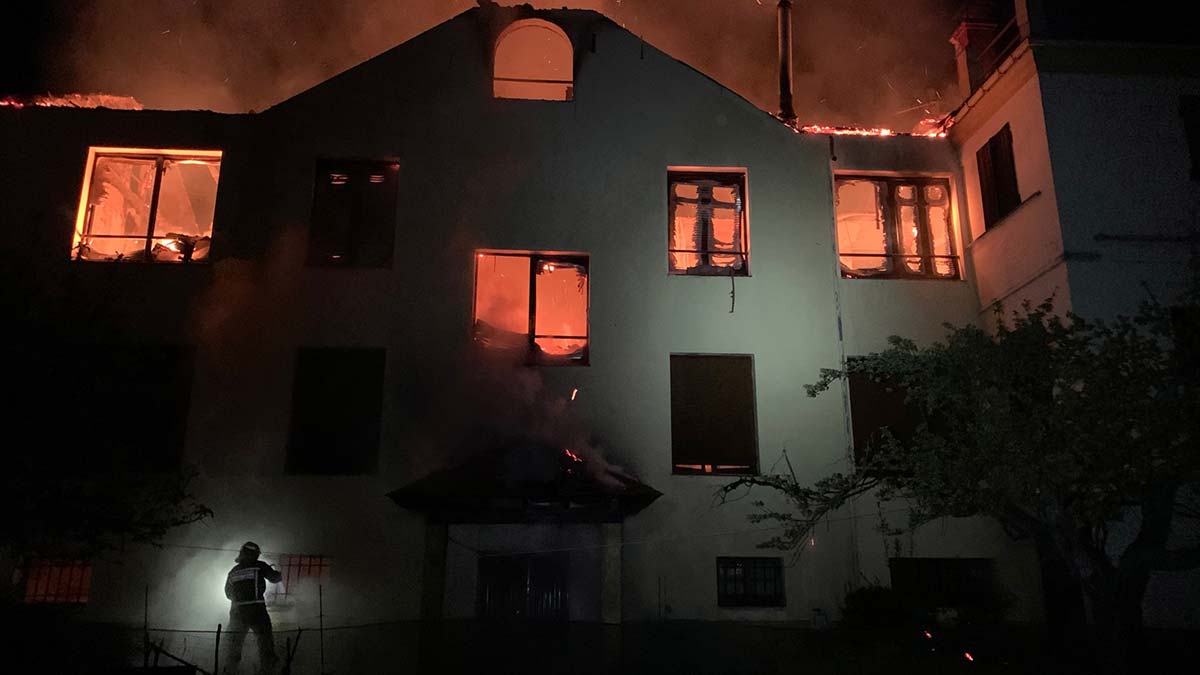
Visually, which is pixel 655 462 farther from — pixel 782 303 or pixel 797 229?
pixel 797 229

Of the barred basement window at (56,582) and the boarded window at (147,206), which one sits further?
the boarded window at (147,206)

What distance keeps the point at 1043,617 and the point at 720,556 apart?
5117 millimetres

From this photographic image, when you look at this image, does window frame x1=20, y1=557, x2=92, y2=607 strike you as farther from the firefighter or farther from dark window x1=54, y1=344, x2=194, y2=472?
the firefighter

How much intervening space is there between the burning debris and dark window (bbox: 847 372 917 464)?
1427 centimetres

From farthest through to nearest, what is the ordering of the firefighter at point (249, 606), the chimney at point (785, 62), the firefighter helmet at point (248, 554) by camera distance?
the chimney at point (785, 62) < the firefighter helmet at point (248, 554) < the firefighter at point (249, 606)

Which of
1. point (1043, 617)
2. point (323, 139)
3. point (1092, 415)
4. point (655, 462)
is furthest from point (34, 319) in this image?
point (1043, 617)

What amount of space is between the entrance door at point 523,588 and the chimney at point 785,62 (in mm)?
9770

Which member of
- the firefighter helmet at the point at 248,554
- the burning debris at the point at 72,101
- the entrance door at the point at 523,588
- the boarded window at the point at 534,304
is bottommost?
the entrance door at the point at 523,588

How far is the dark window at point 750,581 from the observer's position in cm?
1315

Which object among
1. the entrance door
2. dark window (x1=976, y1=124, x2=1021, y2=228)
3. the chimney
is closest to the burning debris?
the entrance door

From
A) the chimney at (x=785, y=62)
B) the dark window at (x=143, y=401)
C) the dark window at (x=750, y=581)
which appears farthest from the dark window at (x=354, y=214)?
the chimney at (x=785, y=62)

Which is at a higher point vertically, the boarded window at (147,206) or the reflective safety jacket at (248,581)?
the boarded window at (147,206)

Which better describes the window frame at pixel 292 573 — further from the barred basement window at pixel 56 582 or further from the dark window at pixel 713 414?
the dark window at pixel 713 414

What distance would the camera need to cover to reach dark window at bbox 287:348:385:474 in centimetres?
1345
